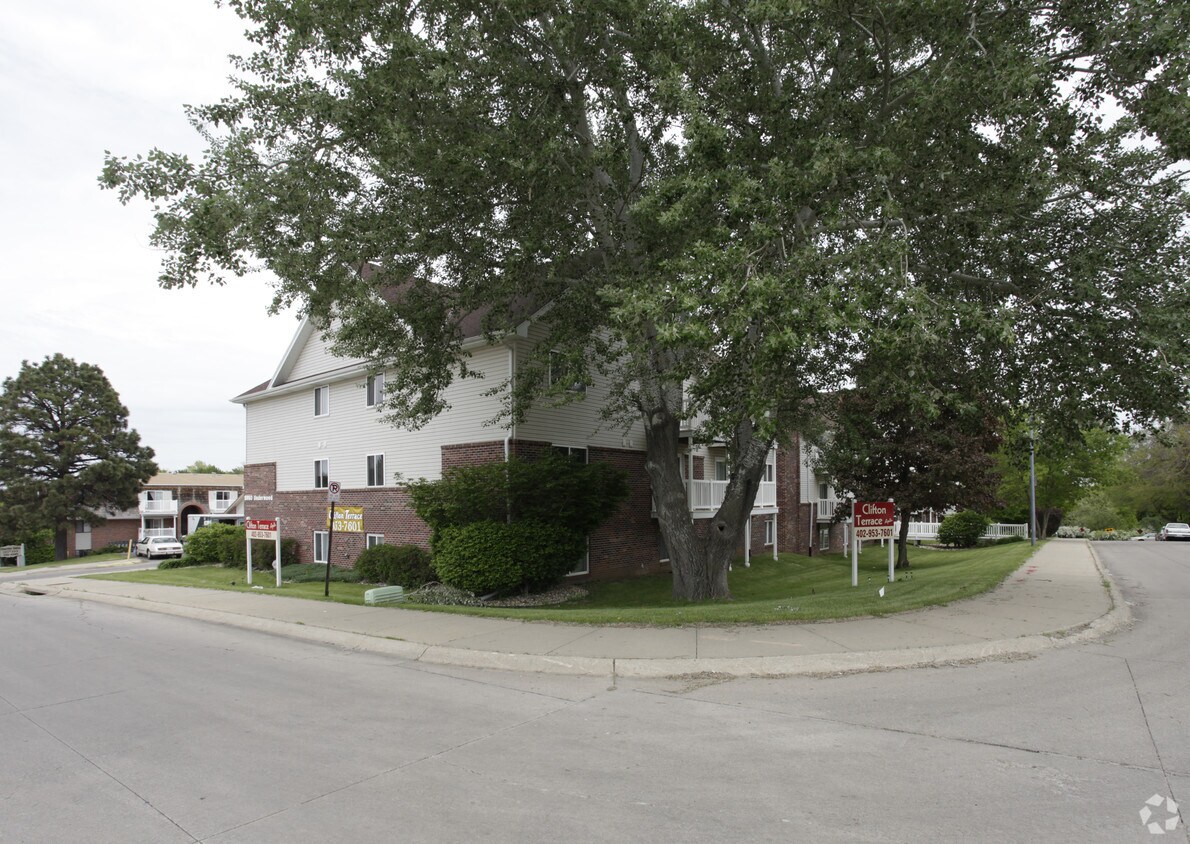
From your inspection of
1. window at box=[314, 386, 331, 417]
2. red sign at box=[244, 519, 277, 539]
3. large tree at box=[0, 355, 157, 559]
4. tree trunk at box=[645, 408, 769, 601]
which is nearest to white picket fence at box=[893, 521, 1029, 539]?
tree trunk at box=[645, 408, 769, 601]

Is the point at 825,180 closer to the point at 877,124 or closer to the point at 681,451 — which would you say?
the point at 877,124

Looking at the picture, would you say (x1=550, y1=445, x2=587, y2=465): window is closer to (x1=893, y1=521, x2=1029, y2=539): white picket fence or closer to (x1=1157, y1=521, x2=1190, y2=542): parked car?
(x1=893, y1=521, x2=1029, y2=539): white picket fence

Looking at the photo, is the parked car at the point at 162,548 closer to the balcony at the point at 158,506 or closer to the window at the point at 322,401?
the balcony at the point at 158,506

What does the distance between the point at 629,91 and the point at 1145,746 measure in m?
12.2

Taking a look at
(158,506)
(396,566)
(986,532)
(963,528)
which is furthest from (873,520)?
(158,506)

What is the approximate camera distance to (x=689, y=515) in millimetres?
15445

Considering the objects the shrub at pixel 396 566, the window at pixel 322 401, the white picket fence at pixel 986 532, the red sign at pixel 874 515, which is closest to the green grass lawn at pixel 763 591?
the shrub at pixel 396 566

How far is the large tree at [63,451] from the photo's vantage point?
44.2 metres

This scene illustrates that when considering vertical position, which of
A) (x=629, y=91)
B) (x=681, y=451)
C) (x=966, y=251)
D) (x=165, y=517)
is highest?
(x=629, y=91)

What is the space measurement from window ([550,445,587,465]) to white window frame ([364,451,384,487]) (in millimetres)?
6118

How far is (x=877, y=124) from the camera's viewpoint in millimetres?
11148

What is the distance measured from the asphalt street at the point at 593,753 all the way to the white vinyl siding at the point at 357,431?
34.6ft

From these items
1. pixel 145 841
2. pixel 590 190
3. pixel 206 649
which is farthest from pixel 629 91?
pixel 145 841

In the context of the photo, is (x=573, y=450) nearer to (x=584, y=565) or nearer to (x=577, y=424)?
(x=577, y=424)
